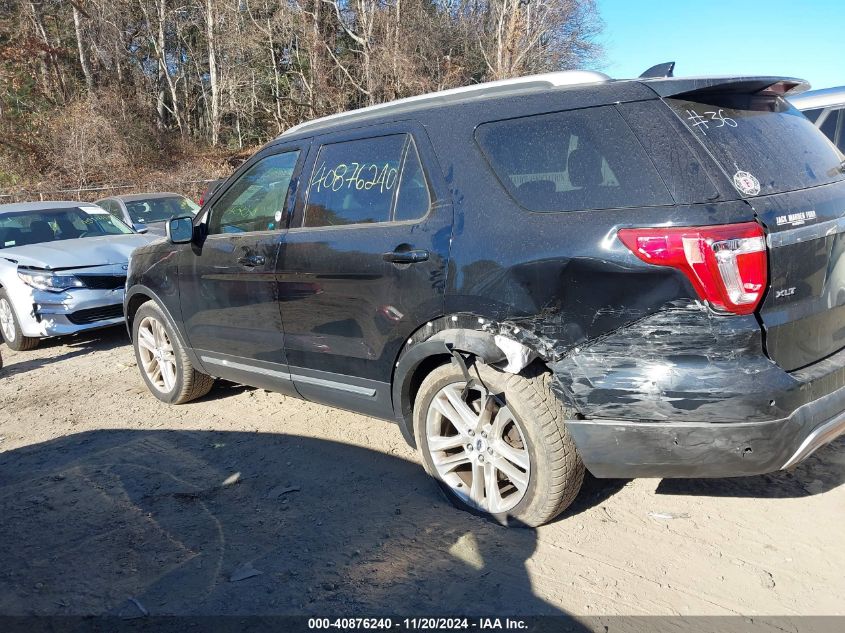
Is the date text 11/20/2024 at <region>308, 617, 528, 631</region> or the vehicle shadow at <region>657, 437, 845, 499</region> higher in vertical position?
the date text 11/20/2024 at <region>308, 617, 528, 631</region>

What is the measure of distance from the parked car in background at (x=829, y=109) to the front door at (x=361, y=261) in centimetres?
727

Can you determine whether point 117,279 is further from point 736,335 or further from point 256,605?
point 736,335

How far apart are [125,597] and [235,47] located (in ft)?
113

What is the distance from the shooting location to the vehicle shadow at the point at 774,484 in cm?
→ 358

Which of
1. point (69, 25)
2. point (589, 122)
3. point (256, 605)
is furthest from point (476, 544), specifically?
point (69, 25)

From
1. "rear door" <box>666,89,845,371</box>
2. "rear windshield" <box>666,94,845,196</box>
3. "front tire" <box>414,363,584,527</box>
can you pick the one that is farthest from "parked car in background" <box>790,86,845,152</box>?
"front tire" <box>414,363,584,527</box>

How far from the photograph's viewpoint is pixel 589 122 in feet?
9.86

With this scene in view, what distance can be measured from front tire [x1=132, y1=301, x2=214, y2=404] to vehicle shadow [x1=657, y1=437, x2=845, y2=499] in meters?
3.49

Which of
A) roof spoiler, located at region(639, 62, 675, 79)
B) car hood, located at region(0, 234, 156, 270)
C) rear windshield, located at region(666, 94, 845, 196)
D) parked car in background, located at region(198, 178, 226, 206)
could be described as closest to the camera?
rear windshield, located at region(666, 94, 845, 196)

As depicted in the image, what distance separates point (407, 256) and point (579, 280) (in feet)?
2.99

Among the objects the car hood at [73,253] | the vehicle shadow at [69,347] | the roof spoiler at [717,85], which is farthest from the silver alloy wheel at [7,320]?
the roof spoiler at [717,85]

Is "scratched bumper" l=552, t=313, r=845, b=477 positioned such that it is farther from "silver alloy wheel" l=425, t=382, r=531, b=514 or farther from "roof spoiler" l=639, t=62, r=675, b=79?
"roof spoiler" l=639, t=62, r=675, b=79

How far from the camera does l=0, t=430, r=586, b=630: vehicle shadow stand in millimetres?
2957

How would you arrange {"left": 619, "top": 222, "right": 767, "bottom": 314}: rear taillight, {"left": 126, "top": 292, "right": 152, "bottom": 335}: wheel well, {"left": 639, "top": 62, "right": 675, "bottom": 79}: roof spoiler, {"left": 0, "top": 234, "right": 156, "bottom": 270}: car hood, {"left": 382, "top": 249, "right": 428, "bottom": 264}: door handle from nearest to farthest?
{"left": 619, "top": 222, "right": 767, "bottom": 314}: rear taillight < {"left": 639, "top": 62, "right": 675, "bottom": 79}: roof spoiler < {"left": 382, "top": 249, "right": 428, "bottom": 264}: door handle < {"left": 126, "top": 292, "right": 152, "bottom": 335}: wheel well < {"left": 0, "top": 234, "right": 156, "bottom": 270}: car hood
